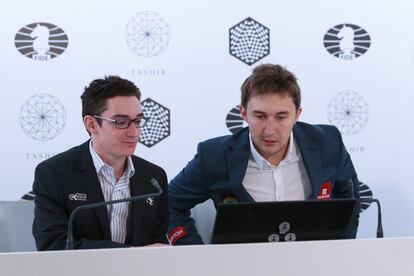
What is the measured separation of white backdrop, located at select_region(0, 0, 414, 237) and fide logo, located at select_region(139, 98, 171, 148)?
0.03m

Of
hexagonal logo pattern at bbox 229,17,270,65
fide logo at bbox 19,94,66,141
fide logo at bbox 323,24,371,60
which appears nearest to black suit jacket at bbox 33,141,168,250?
fide logo at bbox 19,94,66,141

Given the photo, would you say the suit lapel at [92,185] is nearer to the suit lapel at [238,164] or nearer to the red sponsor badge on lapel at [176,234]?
the red sponsor badge on lapel at [176,234]

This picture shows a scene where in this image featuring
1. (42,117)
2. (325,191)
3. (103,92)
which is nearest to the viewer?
(103,92)

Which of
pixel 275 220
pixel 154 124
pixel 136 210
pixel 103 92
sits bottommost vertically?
pixel 136 210

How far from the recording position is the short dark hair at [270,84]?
8.36 ft

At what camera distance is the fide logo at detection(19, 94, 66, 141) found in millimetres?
3404

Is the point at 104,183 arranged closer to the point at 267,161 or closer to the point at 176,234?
the point at 176,234

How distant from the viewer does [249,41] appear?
3527 mm

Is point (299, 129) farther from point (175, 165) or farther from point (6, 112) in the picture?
point (6, 112)

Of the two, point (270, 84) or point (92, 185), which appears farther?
point (270, 84)

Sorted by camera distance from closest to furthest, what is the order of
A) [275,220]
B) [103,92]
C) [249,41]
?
[275,220] < [103,92] < [249,41]

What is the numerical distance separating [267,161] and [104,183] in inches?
25.7

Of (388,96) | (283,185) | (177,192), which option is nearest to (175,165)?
(177,192)

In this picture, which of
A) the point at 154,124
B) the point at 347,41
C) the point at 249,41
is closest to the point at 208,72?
the point at 249,41
